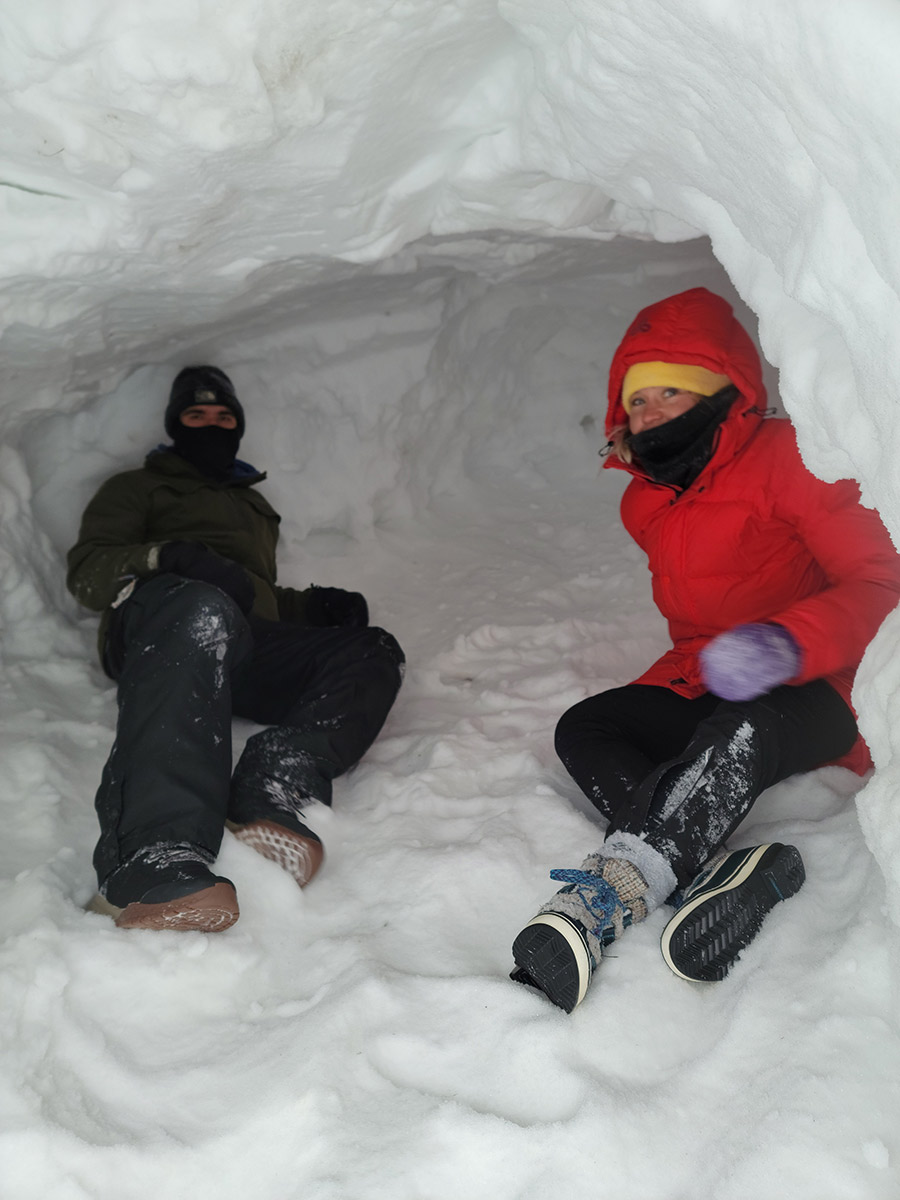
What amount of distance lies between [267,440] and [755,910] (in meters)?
2.55

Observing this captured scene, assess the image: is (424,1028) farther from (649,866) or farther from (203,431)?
(203,431)

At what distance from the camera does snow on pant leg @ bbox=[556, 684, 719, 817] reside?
2043 mm

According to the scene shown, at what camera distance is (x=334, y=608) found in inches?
116

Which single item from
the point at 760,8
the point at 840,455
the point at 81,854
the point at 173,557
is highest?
the point at 760,8

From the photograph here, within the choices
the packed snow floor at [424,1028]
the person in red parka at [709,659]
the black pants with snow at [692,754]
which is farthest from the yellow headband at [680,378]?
the packed snow floor at [424,1028]

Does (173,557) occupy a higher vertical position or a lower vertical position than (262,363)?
lower

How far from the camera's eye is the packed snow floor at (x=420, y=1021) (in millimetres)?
1281

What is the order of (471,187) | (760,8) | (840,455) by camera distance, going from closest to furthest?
(760,8) < (840,455) < (471,187)

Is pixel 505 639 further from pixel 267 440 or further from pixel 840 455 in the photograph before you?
pixel 840 455

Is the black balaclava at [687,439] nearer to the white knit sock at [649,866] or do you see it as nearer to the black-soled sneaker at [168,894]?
the white knit sock at [649,866]

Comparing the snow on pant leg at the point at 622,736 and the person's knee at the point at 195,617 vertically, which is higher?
the snow on pant leg at the point at 622,736

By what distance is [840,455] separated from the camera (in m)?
1.48

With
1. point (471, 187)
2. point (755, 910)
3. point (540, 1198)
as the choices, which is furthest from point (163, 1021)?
point (471, 187)

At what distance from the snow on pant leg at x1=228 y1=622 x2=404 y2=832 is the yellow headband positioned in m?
1.01
